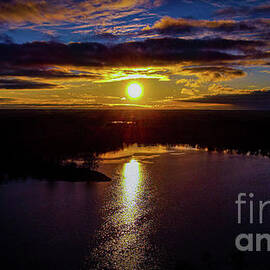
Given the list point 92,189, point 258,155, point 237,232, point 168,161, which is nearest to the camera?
point 237,232

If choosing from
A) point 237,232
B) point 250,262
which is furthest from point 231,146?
point 250,262

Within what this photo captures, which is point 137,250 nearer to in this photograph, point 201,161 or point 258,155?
point 201,161

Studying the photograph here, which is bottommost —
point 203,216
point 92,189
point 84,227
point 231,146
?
point 84,227

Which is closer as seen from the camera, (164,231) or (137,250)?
(137,250)

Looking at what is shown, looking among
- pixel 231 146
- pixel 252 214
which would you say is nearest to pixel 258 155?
pixel 231 146

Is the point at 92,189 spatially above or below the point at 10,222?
above

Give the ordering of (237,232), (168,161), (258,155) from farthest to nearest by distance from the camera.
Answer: (258,155), (168,161), (237,232)
